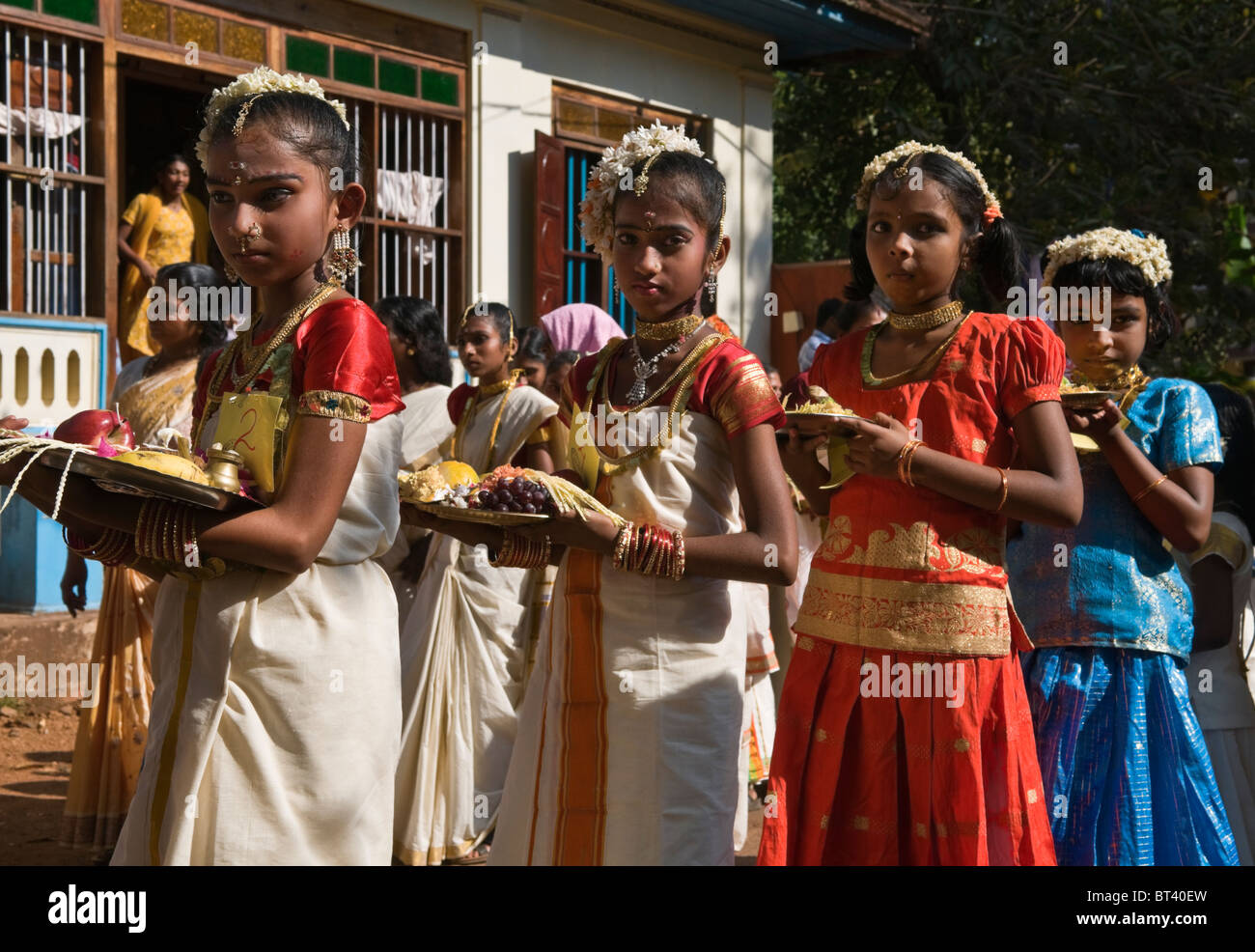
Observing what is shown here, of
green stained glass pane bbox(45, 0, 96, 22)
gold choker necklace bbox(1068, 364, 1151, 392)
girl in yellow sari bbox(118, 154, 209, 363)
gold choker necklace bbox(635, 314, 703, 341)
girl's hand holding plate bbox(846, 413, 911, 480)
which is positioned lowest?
girl's hand holding plate bbox(846, 413, 911, 480)

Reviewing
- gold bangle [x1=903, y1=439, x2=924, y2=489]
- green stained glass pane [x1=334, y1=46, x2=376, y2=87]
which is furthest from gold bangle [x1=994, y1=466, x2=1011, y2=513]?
green stained glass pane [x1=334, y1=46, x2=376, y2=87]

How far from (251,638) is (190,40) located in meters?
6.40

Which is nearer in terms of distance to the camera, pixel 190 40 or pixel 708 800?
pixel 708 800

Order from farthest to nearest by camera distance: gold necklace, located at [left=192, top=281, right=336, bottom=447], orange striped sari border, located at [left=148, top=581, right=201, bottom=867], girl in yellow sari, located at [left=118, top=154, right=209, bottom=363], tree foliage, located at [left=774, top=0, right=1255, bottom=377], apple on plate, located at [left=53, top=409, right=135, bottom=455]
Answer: tree foliage, located at [left=774, top=0, right=1255, bottom=377], girl in yellow sari, located at [left=118, top=154, right=209, bottom=363], gold necklace, located at [left=192, top=281, right=336, bottom=447], orange striped sari border, located at [left=148, top=581, right=201, bottom=867], apple on plate, located at [left=53, top=409, right=135, bottom=455]

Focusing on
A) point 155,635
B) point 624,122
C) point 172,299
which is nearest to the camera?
point 155,635

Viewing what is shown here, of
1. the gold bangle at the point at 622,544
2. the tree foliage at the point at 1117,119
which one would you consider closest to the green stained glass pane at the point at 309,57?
the tree foliage at the point at 1117,119

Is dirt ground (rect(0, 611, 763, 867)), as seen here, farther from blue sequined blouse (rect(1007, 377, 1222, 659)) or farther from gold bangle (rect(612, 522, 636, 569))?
gold bangle (rect(612, 522, 636, 569))

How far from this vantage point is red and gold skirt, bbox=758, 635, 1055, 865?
2.92 meters

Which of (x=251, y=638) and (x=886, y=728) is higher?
(x=251, y=638)

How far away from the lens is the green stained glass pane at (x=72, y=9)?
724 cm

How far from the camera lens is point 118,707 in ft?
16.9

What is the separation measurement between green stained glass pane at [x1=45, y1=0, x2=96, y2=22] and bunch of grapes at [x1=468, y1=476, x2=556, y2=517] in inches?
231

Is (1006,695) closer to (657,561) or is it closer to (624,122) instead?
(657,561)
